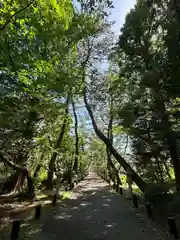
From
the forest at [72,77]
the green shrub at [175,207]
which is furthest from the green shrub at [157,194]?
the green shrub at [175,207]

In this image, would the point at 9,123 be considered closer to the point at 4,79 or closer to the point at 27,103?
the point at 27,103

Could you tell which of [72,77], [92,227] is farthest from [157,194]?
[72,77]

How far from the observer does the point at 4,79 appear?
8344 millimetres

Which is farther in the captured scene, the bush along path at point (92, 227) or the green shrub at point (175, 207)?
the green shrub at point (175, 207)

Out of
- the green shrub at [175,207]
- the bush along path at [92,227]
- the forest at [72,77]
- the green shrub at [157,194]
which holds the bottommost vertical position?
the bush along path at [92,227]

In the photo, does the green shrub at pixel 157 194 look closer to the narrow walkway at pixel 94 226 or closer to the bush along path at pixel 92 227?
the bush along path at pixel 92 227

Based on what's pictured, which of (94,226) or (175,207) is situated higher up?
(175,207)

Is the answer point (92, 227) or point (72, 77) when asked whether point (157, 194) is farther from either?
point (72, 77)

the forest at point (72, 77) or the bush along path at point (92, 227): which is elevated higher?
the forest at point (72, 77)

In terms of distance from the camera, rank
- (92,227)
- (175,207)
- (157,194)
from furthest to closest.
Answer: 1. (157,194)
2. (175,207)
3. (92,227)

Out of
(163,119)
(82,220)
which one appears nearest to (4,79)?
(82,220)

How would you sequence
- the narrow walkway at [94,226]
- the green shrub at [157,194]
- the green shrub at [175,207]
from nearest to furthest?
the narrow walkway at [94,226] < the green shrub at [175,207] < the green shrub at [157,194]

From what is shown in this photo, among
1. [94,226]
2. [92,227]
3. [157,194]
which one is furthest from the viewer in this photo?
[157,194]

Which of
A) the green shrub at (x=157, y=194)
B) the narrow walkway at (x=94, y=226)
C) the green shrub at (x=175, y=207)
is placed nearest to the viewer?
the narrow walkway at (x=94, y=226)
